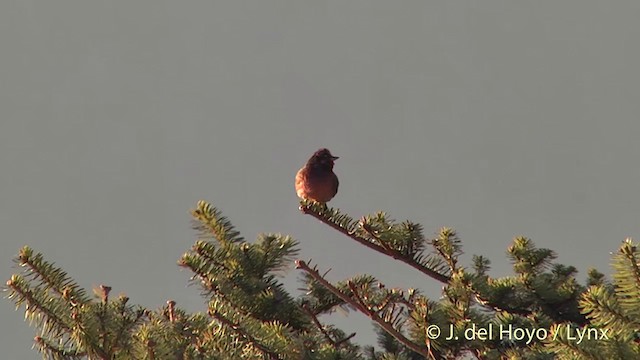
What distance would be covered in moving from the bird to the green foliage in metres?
2.72

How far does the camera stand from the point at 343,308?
567 cm

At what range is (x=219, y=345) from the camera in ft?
13.4

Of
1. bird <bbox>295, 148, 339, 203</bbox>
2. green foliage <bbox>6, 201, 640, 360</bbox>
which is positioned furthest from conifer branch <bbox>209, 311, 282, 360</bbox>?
bird <bbox>295, 148, 339, 203</bbox>

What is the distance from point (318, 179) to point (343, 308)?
335 centimetres

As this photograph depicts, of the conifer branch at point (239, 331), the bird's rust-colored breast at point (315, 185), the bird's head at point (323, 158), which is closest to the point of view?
A: the conifer branch at point (239, 331)

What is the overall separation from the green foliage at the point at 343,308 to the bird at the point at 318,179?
107 inches

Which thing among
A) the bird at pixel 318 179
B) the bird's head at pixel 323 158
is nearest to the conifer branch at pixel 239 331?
the bird at pixel 318 179

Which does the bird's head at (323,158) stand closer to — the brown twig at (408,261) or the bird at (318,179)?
the bird at (318,179)

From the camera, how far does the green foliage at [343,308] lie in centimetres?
344

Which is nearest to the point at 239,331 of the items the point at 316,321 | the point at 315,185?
the point at 316,321

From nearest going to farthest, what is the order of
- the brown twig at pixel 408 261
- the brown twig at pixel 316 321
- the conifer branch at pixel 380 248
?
the brown twig at pixel 316 321
the brown twig at pixel 408 261
the conifer branch at pixel 380 248

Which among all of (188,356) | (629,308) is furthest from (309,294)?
(629,308)

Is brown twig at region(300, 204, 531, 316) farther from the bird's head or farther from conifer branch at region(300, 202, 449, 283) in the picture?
the bird's head

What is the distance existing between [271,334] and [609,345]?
1728mm
